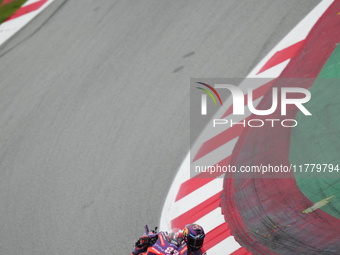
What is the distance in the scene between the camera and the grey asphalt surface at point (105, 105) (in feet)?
20.7

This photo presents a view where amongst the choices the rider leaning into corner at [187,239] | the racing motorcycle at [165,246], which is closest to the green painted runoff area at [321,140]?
the rider leaning into corner at [187,239]

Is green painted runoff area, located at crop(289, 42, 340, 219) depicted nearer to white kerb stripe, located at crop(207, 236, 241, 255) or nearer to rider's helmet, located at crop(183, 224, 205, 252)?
white kerb stripe, located at crop(207, 236, 241, 255)

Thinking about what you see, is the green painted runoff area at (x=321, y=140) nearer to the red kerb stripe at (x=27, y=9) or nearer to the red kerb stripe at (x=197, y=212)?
the red kerb stripe at (x=197, y=212)

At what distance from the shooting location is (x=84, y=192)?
6617 millimetres

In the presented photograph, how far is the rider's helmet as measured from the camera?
14.1ft

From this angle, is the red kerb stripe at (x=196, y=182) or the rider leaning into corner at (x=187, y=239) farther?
the red kerb stripe at (x=196, y=182)

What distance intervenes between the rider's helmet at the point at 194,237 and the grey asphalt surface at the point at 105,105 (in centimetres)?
177

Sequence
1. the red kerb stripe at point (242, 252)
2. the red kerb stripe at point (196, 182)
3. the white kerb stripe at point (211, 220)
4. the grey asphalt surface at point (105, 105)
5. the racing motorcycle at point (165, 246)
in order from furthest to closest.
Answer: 1. the red kerb stripe at point (196, 182)
2. the grey asphalt surface at point (105, 105)
3. the white kerb stripe at point (211, 220)
4. the red kerb stripe at point (242, 252)
5. the racing motorcycle at point (165, 246)

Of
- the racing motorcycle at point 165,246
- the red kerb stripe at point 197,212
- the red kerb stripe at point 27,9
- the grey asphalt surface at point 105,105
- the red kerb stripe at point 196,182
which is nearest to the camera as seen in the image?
the racing motorcycle at point 165,246

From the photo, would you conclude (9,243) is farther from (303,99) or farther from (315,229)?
(303,99)

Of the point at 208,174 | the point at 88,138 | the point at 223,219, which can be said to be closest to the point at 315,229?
the point at 223,219

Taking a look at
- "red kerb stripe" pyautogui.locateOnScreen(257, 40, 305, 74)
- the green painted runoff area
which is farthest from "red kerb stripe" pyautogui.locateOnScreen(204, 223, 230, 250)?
"red kerb stripe" pyautogui.locateOnScreen(257, 40, 305, 74)

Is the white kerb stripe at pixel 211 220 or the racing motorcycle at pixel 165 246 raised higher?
the white kerb stripe at pixel 211 220

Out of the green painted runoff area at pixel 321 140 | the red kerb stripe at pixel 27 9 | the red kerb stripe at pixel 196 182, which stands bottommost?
the red kerb stripe at pixel 196 182
